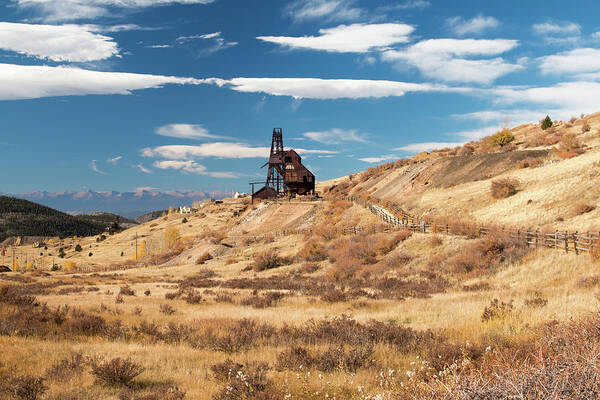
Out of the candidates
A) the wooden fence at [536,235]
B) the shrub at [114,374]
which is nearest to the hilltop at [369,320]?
the shrub at [114,374]

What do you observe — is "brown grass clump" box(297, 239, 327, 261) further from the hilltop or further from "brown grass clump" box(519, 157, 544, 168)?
"brown grass clump" box(519, 157, 544, 168)

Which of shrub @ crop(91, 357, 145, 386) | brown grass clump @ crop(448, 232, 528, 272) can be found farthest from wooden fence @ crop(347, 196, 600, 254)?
shrub @ crop(91, 357, 145, 386)

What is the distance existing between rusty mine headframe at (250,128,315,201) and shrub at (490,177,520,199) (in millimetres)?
52058

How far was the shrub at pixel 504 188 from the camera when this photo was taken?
128ft

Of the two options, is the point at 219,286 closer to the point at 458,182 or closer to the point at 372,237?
the point at 372,237

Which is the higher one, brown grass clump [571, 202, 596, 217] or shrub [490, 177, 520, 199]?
shrub [490, 177, 520, 199]

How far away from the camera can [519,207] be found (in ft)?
115

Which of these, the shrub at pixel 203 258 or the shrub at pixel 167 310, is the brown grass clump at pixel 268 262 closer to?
the shrub at pixel 203 258

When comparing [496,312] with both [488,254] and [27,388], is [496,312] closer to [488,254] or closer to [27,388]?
[27,388]

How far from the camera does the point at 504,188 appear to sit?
A: 3919 cm

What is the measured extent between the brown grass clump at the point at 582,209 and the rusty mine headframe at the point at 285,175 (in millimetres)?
62338

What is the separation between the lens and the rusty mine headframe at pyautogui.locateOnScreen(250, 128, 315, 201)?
296 feet

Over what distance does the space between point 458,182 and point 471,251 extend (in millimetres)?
29625

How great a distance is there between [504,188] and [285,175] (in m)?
57.6
